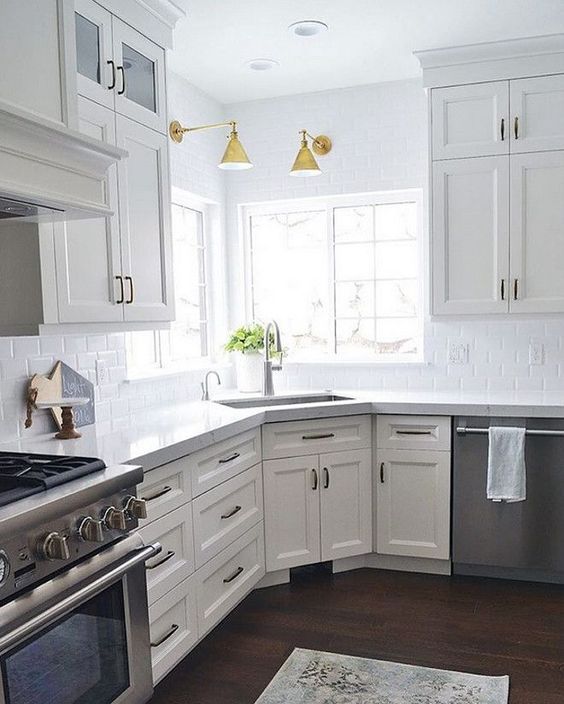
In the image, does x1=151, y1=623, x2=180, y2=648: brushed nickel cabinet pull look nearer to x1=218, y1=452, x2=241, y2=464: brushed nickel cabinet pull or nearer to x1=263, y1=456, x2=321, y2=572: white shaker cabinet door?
x1=218, y1=452, x2=241, y2=464: brushed nickel cabinet pull

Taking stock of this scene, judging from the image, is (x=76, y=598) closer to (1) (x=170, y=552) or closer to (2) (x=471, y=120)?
(1) (x=170, y=552)

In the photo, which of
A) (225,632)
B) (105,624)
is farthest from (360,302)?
(105,624)

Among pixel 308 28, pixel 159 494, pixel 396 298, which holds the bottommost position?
pixel 159 494

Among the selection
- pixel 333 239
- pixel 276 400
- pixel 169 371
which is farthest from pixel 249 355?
pixel 333 239

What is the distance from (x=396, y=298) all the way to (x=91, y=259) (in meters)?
2.19

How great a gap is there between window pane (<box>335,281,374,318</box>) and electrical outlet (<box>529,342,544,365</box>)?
→ 965mm

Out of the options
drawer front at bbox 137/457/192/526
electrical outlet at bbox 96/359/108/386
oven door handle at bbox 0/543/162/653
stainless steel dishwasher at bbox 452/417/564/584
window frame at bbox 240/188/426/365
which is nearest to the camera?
oven door handle at bbox 0/543/162/653

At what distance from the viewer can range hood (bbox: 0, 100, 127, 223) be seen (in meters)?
1.77

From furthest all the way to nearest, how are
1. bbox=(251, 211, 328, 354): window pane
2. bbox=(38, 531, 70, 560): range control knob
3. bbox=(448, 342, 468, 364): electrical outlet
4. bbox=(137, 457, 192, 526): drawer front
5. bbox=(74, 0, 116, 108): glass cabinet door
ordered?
bbox=(251, 211, 328, 354): window pane < bbox=(448, 342, 468, 364): electrical outlet < bbox=(74, 0, 116, 108): glass cabinet door < bbox=(137, 457, 192, 526): drawer front < bbox=(38, 531, 70, 560): range control knob

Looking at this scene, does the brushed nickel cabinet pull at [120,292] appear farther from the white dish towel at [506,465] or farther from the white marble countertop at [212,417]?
the white dish towel at [506,465]

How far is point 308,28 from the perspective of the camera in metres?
3.13

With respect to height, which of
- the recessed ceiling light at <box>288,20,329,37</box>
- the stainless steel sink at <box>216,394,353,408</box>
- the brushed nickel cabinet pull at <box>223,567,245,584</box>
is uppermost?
the recessed ceiling light at <box>288,20,329,37</box>

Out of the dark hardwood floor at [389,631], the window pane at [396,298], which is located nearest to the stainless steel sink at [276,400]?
the window pane at [396,298]

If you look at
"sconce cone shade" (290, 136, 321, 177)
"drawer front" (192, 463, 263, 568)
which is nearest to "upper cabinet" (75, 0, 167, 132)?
"sconce cone shade" (290, 136, 321, 177)
